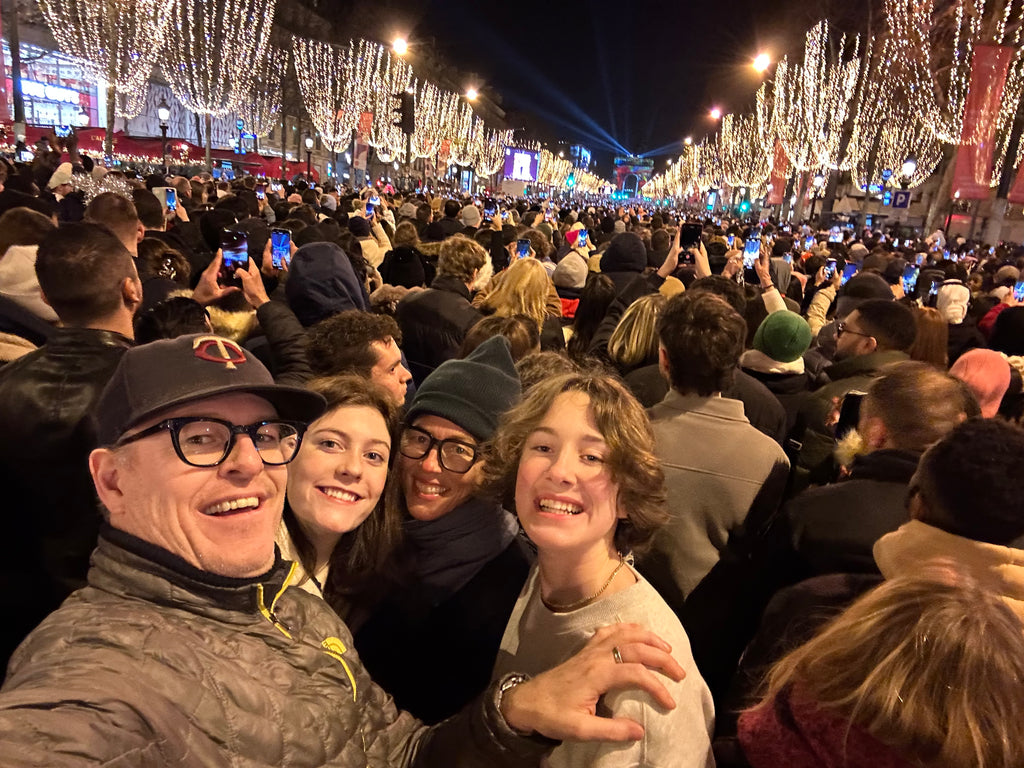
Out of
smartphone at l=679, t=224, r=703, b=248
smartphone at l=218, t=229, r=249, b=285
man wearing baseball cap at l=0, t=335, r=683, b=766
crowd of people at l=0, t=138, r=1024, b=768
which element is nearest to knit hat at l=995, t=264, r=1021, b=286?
smartphone at l=679, t=224, r=703, b=248

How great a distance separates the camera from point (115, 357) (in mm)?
2711

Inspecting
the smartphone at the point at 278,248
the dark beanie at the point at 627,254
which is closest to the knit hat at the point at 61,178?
the smartphone at the point at 278,248

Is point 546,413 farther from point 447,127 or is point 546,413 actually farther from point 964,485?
point 447,127

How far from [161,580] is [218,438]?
0.32m

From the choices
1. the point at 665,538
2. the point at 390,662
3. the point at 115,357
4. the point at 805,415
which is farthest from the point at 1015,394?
the point at 115,357

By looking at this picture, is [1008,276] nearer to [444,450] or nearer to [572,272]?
[572,272]

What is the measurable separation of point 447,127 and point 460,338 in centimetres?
5671

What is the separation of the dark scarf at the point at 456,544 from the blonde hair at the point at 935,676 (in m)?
1.12

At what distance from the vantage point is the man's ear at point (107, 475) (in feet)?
4.52

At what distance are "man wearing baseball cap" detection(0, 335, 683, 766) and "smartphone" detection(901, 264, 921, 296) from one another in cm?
952

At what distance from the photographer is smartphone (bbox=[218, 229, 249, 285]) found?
4.55 metres

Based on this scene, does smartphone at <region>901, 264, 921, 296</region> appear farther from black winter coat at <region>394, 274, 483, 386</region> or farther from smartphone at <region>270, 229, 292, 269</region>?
smartphone at <region>270, 229, 292, 269</region>

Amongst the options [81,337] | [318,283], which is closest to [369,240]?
[318,283]

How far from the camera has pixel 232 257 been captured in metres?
4.59
